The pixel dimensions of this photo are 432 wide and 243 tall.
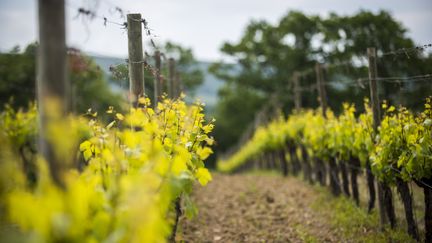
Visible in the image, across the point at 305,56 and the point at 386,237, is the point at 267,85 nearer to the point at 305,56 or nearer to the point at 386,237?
the point at 305,56

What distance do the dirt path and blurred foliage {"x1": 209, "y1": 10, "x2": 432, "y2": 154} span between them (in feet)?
58.5

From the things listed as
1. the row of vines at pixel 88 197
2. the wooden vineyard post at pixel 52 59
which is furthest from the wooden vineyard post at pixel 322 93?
the wooden vineyard post at pixel 52 59

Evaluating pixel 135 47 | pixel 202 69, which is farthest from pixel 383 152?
pixel 202 69

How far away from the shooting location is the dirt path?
21.8ft

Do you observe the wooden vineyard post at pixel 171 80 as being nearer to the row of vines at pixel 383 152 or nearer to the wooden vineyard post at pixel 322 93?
the row of vines at pixel 383 152

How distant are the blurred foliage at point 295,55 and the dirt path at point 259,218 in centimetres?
1783

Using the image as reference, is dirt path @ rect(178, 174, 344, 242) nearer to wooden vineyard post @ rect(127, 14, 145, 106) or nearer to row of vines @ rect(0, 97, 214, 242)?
wooden vineyard post @ rect(127, 14, 145, 106)

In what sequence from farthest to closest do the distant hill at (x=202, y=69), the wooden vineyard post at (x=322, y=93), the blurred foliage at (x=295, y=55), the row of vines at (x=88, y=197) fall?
the blurred foliage at (x=295, y=55)
the wooden vineyard post at (x=322, y=93)
the distant hill at (x=202, y=69)
the row of vines at (x=88, y=197)

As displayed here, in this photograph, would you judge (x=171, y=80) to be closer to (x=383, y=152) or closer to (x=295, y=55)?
(x=383, y=152)

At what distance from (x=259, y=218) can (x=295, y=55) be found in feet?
99.8

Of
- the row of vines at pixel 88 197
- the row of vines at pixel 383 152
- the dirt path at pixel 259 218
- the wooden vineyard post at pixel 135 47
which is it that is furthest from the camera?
the dirt path at pixel 259 218

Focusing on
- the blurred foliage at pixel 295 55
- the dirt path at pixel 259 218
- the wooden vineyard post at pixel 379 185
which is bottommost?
the dirt path at pixel 259 218

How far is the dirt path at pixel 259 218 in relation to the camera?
664 cm

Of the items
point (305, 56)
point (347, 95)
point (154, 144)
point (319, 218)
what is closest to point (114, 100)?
point (305, 56)
